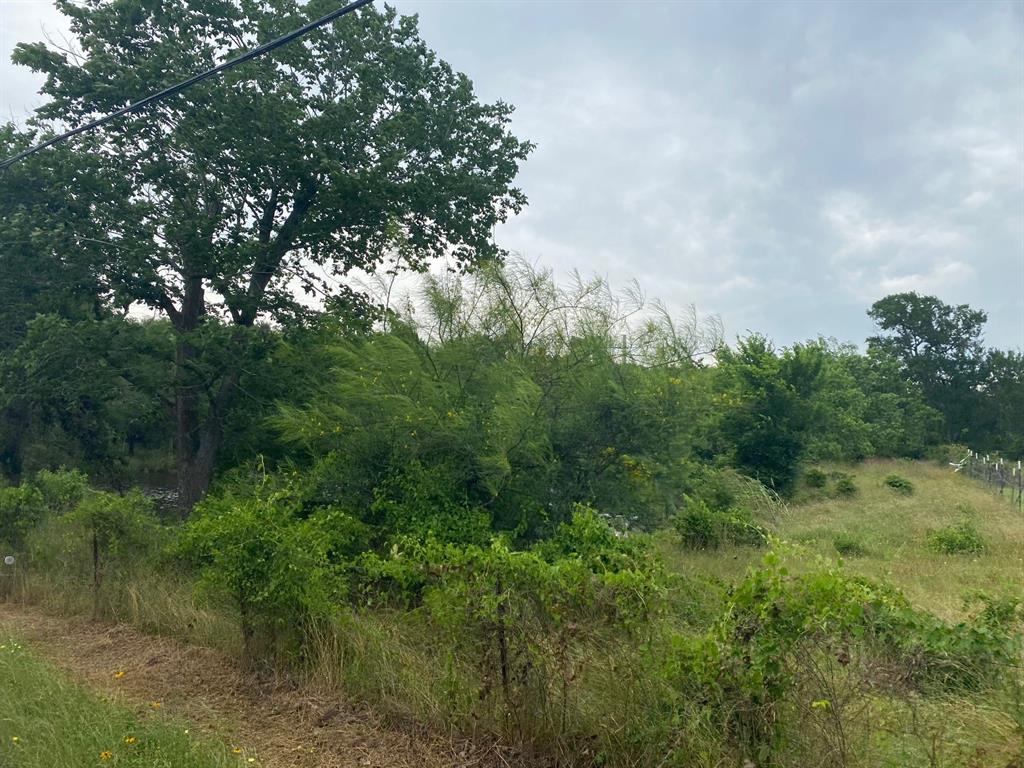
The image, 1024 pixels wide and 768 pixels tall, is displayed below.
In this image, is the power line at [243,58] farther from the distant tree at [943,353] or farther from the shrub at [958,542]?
the distant tree at [943,353]

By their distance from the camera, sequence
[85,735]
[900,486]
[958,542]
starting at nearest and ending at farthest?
[85,735], [958,542], [900,486]

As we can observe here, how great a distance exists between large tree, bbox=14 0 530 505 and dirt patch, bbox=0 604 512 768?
22.2ft

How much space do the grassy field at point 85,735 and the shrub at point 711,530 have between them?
9199mm

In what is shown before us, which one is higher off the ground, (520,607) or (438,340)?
(438,340)

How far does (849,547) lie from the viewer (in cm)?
1288

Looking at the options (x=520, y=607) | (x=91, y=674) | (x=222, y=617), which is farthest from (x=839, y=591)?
(x=91, y=674)

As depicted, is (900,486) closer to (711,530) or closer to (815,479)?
(815,479)

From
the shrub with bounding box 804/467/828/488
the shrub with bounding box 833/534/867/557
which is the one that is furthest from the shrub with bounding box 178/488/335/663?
the shrub with bounding box 804/467/828/488

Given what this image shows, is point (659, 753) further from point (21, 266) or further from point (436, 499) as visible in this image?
point (21, 266)

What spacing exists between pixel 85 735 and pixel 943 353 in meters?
64.5

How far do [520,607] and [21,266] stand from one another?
1313 cm

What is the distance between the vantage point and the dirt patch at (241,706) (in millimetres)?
4328

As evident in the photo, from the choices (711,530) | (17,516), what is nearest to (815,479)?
(711,530)

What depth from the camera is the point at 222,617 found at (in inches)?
253
